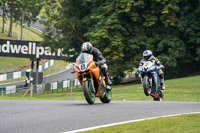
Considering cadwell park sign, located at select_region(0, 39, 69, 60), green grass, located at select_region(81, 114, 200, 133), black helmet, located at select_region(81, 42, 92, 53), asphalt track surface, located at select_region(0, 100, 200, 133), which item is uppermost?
cadwell park sign, located at select_region(0, 39, 69, 60)

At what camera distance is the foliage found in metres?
36.4

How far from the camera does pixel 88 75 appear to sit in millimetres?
12141

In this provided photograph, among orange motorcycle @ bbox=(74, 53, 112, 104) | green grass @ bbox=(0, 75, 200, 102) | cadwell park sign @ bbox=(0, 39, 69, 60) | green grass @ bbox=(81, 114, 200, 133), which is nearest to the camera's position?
green grass @ bbox=(81, 114, 200, 133)

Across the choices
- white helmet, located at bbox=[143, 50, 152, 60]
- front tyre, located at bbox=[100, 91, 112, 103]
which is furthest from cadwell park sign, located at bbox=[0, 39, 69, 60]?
front tyre, located at bbox=[100, 91, 112, 103]

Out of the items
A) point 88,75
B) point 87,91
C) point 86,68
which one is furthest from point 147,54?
point 87,91

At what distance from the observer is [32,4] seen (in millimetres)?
73500

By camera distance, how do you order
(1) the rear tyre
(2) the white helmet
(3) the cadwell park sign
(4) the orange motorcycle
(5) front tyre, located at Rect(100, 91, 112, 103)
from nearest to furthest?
(4) the orange motorcycle < (5) front tyre, located at Rect(100, 91, 112, 103) < (1) the rear tyre < (2) the white helmet < (3) the cadwell park sign

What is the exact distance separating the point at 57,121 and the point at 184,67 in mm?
34142

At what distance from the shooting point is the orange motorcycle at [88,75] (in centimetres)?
1184

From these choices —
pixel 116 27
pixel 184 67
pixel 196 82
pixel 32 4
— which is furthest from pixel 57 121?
pixel 32 4

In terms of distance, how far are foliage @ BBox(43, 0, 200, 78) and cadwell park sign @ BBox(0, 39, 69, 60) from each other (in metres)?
4.08

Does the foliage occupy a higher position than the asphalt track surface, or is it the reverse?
the foliage

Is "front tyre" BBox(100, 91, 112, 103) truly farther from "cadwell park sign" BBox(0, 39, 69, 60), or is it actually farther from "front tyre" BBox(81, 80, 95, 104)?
"cadwell park sign" BBox(0, 39, 69, 60)

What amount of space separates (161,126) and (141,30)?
102ft
